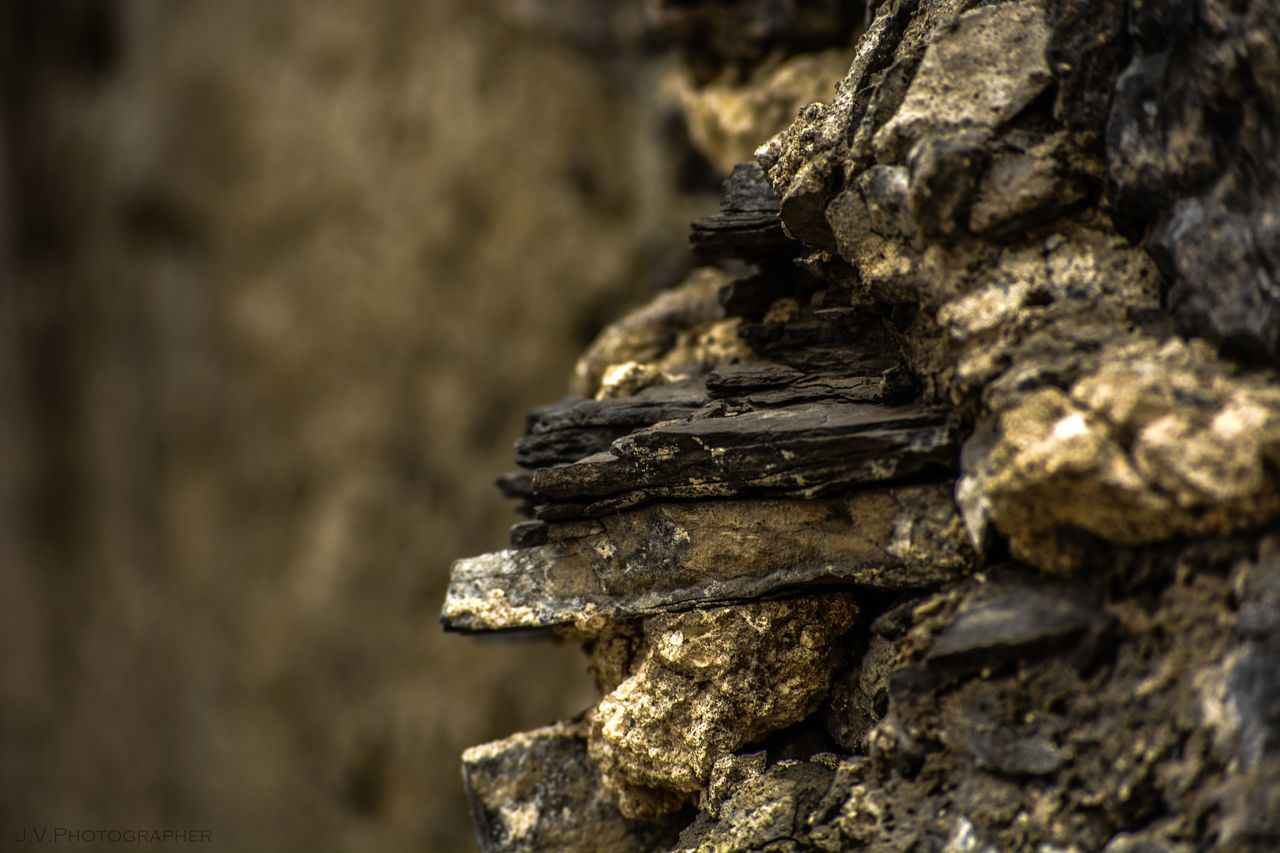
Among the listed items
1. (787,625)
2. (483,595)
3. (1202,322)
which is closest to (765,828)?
(787,625)

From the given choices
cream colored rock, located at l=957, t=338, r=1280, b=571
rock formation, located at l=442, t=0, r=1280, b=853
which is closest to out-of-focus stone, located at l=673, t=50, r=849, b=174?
rock formation, located at l=442, t=0, r=1280, b=853

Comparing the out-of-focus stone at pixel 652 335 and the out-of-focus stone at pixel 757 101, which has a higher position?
the out-of-focus stone at pixel 757 101

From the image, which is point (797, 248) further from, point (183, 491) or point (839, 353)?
point (183, 491)

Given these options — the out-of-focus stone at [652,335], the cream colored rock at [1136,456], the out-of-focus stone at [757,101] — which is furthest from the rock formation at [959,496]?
the out-of-focus stone at [757,101]

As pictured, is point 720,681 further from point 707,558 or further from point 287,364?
point 287,364

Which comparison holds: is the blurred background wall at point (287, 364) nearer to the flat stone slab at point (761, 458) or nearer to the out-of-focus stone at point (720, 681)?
the out-of-focus stone at point (720, 681)

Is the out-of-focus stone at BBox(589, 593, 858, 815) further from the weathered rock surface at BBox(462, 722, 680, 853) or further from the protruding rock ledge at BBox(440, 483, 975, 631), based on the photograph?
→ the weathered rock surface at BBox(462, 722, 680, 853)
